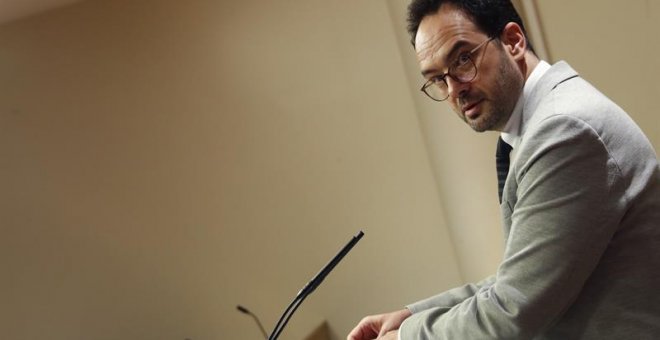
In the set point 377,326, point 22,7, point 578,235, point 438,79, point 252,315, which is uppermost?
point 22,7

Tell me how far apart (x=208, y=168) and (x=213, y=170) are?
26 millimetres

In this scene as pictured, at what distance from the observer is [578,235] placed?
90 cm

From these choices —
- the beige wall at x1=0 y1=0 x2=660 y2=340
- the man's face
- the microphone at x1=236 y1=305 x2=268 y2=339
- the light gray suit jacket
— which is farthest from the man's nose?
the microphone at x1=236 y1=305 x2=268 y2=339

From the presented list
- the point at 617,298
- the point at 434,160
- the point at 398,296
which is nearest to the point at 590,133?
the point at 617,298

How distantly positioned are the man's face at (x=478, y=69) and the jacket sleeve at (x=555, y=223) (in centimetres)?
23

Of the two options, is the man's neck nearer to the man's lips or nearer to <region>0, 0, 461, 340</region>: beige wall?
the man's lips

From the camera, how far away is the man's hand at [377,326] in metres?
1.23

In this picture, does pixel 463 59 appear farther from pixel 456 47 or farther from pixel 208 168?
pixel 208 168

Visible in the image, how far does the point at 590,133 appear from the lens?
0.90 meters

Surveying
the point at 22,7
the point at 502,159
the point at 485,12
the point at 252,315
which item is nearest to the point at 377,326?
the point at 502,159

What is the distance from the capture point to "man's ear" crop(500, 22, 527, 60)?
3.96 ft

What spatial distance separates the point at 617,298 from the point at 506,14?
594 millimetres

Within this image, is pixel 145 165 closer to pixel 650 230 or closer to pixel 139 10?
pixel 139 10

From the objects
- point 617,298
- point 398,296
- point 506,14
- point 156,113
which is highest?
point 156,113
